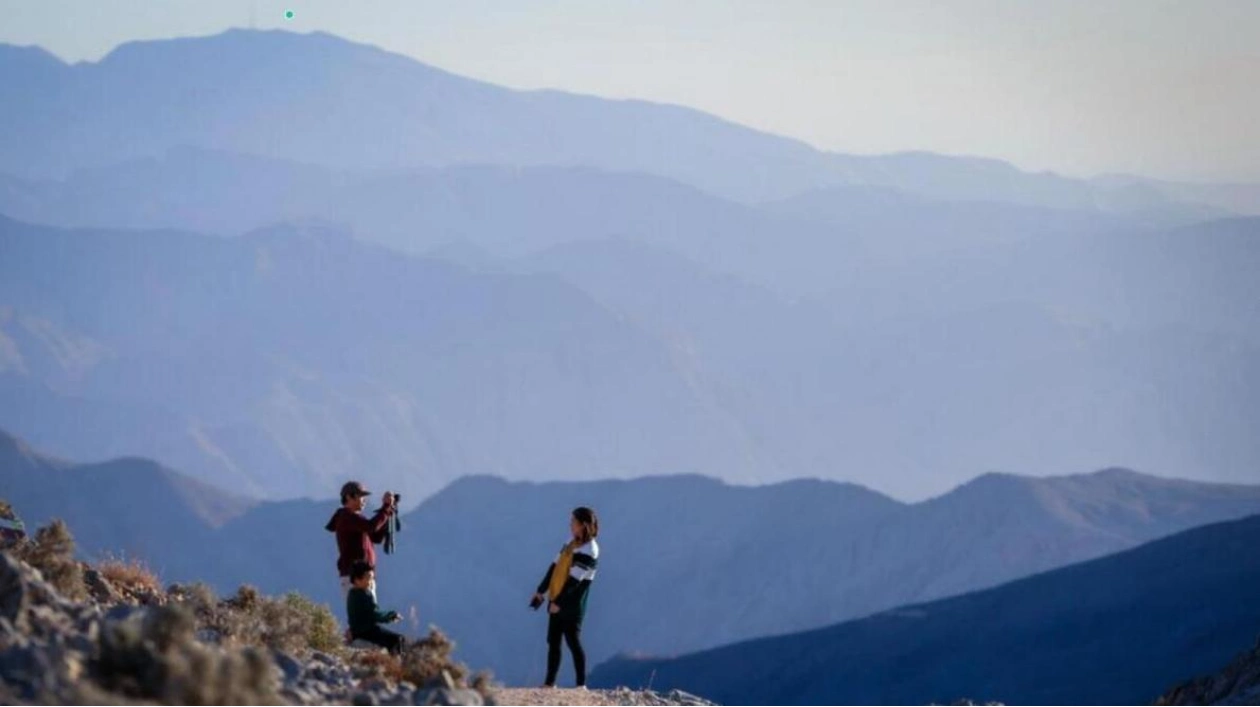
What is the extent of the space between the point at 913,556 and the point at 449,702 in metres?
100

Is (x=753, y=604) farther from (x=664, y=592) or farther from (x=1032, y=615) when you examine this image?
(x=1032, y=615)

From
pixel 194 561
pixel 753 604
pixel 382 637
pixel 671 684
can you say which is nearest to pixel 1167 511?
pixel 753 604

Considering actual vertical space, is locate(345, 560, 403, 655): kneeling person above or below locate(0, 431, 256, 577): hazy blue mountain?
below

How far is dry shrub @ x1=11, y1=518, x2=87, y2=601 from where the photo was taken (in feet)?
46.0

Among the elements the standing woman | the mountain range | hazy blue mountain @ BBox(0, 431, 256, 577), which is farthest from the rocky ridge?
hazy blue mountain @ BBox(0, 431, 256, 577)

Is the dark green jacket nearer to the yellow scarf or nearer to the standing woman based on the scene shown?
the standing woman

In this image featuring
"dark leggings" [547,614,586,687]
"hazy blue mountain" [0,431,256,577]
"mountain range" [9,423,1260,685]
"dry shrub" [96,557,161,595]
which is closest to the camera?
"dark leggings" [547,614,586,687]

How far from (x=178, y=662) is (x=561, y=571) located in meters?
6.48

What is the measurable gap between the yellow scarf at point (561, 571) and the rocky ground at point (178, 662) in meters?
0.82

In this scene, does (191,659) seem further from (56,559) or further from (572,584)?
(572,584)

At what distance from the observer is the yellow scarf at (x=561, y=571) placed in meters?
16.1

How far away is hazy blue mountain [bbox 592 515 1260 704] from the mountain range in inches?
912

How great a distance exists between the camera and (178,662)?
9961 mm

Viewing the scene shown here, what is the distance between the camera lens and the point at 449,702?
13094 mm
